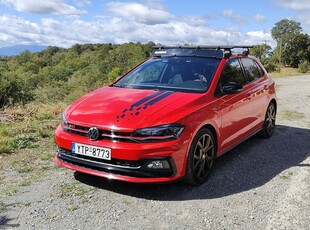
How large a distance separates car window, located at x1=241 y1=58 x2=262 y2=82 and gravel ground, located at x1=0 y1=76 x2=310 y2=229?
1503 mm

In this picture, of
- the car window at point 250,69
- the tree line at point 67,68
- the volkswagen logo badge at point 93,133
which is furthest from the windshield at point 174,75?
the tree line at point 67,68

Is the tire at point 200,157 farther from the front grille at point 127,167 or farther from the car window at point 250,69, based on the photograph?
the car window at point 250,69

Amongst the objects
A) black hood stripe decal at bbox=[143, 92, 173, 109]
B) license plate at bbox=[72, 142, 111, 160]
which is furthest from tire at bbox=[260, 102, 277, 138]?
license plate at bbox=[72, 142, 111, 160]

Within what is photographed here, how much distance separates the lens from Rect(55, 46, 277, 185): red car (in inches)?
145

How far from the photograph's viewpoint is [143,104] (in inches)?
160

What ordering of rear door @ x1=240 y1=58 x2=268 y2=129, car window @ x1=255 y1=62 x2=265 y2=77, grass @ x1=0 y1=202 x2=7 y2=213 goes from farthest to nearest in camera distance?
1. car window @ x1=255 y1=62 x2=265 y2=77
2. rear door @ x1=240 y1=58 x2=268 y2=129
3. grass @ x1=0 y1=202 x2=7 y2=213

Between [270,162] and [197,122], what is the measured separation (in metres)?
1.90

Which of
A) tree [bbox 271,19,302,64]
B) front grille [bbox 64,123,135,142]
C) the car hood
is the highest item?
tree [bbox 271,19,302,64]

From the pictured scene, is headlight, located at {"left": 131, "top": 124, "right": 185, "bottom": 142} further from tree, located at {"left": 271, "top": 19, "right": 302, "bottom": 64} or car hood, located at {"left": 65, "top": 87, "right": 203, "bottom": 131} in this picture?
tree, located at {"left": 271, "top": 19, "right": 302, "bottom": 64}

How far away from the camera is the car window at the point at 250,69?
5.79 meters

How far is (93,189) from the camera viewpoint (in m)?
4.08

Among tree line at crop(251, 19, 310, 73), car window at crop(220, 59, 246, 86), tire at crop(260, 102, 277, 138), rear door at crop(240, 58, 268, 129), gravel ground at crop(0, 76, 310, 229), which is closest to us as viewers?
gravel ground at crop(0, 76, 310, 229)

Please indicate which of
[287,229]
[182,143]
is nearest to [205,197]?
[182,143]

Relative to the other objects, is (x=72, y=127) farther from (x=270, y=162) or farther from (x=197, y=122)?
(x=270, y=162)
